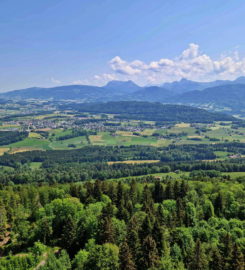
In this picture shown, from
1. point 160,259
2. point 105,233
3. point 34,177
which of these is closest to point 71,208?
point 105,233

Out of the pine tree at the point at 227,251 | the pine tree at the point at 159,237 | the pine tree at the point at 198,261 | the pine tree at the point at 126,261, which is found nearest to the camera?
the pine tree at the point at 126,261

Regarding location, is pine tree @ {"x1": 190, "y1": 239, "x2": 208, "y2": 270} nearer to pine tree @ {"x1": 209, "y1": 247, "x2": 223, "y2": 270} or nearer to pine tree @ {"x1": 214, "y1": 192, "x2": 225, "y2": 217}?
pine tree @ {"x1": 209, "y1": 247, "x2": 223, "y2": 270}

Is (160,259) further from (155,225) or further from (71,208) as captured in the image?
(71,208)

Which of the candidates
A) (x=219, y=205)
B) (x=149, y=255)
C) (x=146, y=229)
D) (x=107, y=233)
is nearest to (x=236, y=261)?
(x=149, y=255)

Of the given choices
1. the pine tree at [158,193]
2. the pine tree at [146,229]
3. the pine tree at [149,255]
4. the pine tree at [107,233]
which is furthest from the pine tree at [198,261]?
the pine tree at [158,193]

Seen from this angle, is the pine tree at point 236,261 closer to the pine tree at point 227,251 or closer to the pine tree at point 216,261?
the pine tree at point 227,251

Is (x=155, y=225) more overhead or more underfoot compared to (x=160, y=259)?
more overhead

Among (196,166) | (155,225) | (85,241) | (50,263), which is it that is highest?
(155,225)

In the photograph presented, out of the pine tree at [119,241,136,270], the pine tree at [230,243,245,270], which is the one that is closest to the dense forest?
the pine tree at [119,241,136,270]
